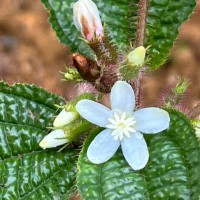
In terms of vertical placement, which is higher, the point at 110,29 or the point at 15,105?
the point at 110,29

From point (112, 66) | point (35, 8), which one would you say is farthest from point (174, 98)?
point (35, 8)

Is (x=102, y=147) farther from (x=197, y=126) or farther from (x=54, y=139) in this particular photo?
(x=197, y=126)

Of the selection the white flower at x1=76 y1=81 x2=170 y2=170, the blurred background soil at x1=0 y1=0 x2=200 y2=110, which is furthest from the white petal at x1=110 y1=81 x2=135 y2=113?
the blurred background soil at x1=0 y1=0 x2=200 y2=110

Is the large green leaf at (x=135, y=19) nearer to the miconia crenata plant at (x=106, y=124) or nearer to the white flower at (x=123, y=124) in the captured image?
the miconia crenata plant at (x=106, y=124)

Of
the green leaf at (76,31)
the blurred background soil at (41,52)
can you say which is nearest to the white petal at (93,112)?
A: the green leaf at (76,31)

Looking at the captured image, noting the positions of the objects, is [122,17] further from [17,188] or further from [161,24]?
[17,188]

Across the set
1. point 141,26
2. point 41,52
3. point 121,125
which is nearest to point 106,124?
point 121,125

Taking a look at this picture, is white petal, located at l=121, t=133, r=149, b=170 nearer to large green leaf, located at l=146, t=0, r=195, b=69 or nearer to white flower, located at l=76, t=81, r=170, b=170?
white flower, located at l=76, t=81, r=170, b=170

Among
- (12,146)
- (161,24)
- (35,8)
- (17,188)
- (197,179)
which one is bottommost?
(197,179)

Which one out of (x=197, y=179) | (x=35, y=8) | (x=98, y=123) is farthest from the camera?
(x=35, y=8)
